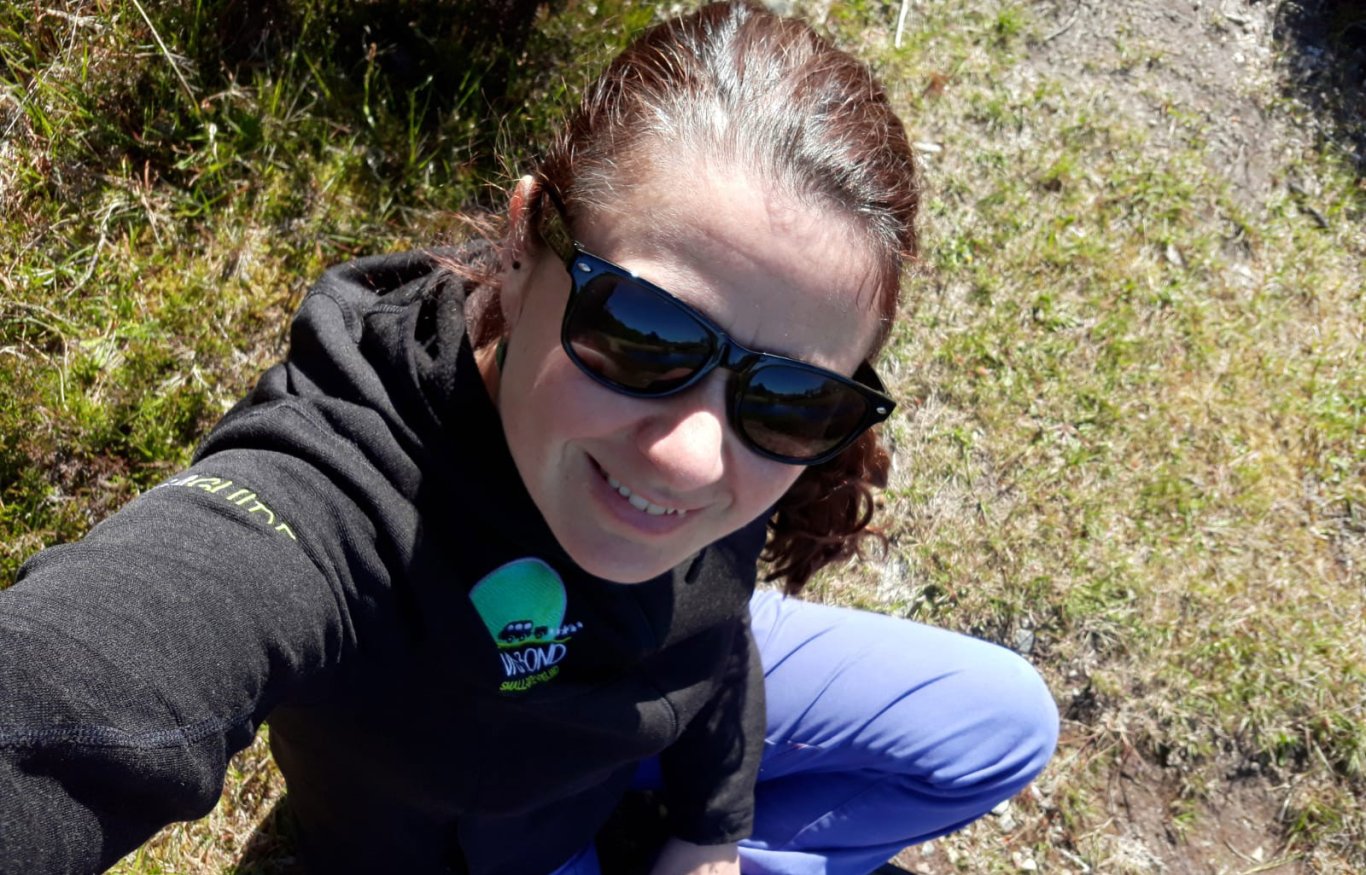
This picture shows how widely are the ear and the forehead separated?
0.16 m

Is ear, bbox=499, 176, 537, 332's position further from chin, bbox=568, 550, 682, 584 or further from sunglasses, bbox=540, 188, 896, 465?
chin, bbox=568, 550, 682, 584

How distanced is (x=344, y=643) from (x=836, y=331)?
2.93 ft

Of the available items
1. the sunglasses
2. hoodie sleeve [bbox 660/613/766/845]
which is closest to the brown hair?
the sunglasses

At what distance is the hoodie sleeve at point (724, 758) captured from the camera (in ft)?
7.72

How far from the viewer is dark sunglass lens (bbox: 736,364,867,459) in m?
1.53

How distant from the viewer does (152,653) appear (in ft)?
3.79

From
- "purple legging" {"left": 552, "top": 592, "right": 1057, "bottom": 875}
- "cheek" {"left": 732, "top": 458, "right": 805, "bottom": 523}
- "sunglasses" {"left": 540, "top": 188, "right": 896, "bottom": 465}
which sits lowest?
"purple legging" {"left": 552, "top": 592, "right": 1057, "bottom": 875}

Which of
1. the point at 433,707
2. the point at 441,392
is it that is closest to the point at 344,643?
the point at 433,707

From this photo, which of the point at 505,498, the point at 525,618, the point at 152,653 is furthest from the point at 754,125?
the point at 152,653

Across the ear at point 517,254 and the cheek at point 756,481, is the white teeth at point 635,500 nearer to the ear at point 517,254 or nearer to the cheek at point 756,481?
the cheek at point 756,481

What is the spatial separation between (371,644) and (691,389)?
637 millimetres

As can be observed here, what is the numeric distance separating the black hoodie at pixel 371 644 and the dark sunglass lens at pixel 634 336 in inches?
10.6

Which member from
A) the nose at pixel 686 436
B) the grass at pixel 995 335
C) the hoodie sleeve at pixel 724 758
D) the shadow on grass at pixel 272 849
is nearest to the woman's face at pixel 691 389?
the nose at pixel 686 436

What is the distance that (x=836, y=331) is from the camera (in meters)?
1.59
